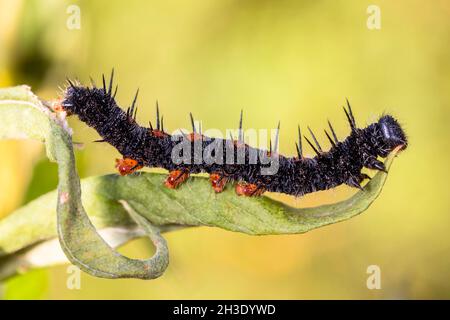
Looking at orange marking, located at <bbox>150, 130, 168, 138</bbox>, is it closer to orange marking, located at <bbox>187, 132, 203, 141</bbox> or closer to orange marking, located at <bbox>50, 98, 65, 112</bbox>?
orange marking, located at <bbox>187, 132, 203, 141</bbox>

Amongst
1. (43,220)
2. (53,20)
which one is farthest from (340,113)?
(43,220)

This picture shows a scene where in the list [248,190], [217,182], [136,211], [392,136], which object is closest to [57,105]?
[136,211]

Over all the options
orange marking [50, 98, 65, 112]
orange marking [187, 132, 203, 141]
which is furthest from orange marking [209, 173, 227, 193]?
orange marking [50, 98, 65, 112]

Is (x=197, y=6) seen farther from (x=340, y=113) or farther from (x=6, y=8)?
(x=6, y=8)

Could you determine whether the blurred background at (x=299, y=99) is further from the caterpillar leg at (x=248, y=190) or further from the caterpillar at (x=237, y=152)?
the caterpillar leg at (x=248, y=190)

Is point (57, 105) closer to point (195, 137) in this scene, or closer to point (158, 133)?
point (158, 133)

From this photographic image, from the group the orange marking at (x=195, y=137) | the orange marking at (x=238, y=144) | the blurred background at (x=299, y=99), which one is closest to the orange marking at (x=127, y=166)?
the orange marking at (x=195, y=137)
